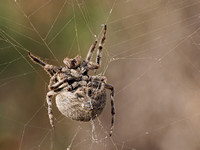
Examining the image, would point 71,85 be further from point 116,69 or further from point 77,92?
point 116,69

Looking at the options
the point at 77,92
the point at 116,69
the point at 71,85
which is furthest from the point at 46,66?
the point at 116,69

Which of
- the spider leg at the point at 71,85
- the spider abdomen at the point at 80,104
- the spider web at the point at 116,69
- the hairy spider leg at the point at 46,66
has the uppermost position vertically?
the hairy spider leg at the point at 46,66

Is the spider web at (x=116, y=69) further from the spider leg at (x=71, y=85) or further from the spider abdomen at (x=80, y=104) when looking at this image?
the spider abdomen at (x=80, y=104)

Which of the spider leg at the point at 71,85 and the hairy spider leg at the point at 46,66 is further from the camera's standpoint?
the hairy spider leg at the point at 46,66

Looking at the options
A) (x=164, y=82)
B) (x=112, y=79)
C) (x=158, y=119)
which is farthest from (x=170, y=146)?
(x=112, y=79)

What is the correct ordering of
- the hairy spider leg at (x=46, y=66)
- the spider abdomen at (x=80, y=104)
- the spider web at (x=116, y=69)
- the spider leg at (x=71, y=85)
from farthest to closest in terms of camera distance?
the spider web at (x=116, y=69) < the hairy spider leg at (x=46, y=66) < the spider leg at (x=71, y=85) < the spider abdomen at (x=80, y=104)

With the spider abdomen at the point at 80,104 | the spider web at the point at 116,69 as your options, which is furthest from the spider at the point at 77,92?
the spider web at the point at 116,69
